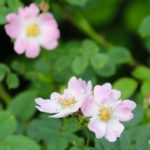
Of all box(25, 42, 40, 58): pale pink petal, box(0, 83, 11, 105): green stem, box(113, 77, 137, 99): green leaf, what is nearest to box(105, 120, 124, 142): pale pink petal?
box(113, 77, 137, 99): green leaf

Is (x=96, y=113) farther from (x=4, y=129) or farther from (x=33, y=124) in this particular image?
(x=33, y=124)

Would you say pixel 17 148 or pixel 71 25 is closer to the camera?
pixel 17 148

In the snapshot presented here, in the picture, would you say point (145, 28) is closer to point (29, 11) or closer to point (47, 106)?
point (29, 11)

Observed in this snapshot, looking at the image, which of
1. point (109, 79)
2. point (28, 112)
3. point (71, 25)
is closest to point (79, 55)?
point (28, 112)

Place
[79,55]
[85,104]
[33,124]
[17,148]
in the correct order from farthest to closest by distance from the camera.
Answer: [79,55] → [33,124] → [17,148] → [85,104]

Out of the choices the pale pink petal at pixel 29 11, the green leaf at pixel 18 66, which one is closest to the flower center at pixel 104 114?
the pale pink petal at pixel 29 11

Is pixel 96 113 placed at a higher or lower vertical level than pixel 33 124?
higher

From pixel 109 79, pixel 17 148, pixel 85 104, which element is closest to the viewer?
pixel 85 104
